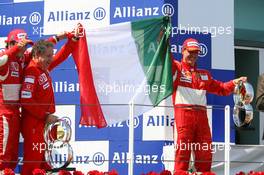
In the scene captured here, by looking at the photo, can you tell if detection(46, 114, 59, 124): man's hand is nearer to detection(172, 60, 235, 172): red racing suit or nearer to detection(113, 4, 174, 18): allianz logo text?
detection(172, 60, 235, 172): red racing suit

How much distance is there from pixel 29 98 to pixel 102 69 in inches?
37.3

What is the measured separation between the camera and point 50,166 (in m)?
6.58

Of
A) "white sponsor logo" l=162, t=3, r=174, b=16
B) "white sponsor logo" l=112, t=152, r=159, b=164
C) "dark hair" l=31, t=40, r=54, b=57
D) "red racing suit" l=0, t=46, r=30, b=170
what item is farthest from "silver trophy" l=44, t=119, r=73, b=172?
"white sponsor logo" l=162, t=3, r=174, b=16

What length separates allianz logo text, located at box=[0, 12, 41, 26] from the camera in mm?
9070

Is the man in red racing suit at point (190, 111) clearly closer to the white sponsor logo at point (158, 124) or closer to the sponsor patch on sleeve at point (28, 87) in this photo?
the white sponsor logo at point (158, 124)

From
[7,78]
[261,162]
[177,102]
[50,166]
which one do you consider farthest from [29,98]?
[261,162]

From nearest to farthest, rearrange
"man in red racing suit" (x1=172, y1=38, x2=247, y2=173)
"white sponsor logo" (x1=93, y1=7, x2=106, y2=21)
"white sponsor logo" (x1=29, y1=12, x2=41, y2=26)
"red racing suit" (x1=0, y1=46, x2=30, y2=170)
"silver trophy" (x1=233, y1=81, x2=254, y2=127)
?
"red racing suit" (x1=0, y1=46, x2=30, y2=170) < "man in red racing suit" (x1=172, y1=38, x2=247, y2=173) < "silver trophy" (x1=233, y1=81, x2=254, y2=127) < "white sponsor logo" (x1=93, y1=7, x2=106, y2=21) < "white sponsor logo" (x1=29, y1=12, x2=41, y2=26)

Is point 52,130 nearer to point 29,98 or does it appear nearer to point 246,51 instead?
point 29,98

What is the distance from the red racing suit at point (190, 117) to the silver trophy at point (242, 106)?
36 cm

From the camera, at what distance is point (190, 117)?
738 centimetres

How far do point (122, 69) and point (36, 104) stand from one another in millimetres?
1194

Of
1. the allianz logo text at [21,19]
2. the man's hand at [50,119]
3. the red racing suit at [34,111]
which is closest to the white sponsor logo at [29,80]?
the red racing suit at [34,111]

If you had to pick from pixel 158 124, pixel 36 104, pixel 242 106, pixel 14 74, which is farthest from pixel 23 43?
pixel 242 106

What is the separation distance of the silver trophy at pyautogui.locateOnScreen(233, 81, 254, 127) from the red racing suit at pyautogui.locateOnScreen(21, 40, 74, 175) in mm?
2143
